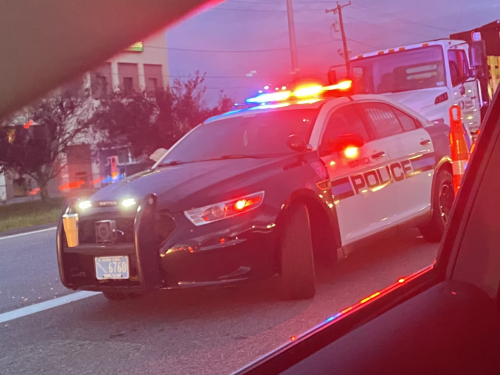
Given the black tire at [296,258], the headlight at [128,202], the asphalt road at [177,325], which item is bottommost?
the asphalt road at [177,325]

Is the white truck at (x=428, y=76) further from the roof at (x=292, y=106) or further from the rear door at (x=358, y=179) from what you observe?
the rear door at (x=358, y=179)

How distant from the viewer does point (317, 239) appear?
5.21 meters

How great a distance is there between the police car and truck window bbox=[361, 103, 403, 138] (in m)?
0.01

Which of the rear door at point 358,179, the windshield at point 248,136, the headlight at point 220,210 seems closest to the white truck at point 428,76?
the rear door at point 358,179

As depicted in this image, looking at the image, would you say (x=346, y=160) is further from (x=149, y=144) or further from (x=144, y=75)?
(x=149, y=144)

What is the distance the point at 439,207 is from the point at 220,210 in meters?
2.96

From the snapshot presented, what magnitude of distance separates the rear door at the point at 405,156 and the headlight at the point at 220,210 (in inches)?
72.5

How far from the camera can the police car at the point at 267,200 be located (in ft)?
14.4

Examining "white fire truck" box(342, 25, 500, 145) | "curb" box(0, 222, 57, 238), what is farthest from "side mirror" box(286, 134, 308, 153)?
"curb" box(0, 222, 57, 238)

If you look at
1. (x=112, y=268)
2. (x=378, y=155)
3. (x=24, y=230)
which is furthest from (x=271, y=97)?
(x=24, y=230)

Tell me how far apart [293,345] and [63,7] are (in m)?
1.88

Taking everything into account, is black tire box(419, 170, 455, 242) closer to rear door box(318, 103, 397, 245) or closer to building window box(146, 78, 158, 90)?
rear door box(318, 103, 397, 245)

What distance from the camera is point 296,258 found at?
15.5 ft

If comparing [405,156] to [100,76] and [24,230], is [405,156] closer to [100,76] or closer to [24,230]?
[100,76]
